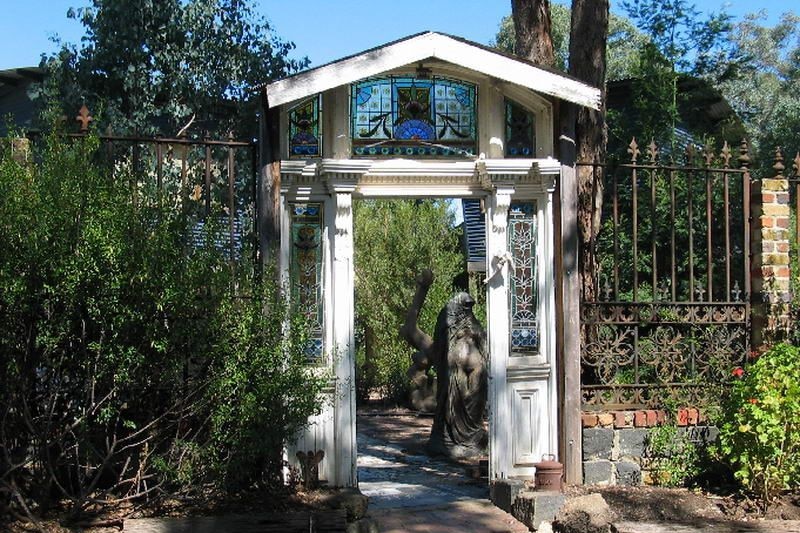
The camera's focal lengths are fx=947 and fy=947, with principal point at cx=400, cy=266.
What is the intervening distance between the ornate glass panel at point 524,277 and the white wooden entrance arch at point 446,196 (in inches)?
0.5

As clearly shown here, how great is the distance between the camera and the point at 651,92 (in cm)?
1550

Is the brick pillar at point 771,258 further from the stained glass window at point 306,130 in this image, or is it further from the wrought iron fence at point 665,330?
the stained glass window at point 306,130

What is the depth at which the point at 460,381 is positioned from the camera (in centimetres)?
1131

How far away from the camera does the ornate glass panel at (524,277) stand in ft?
27.0

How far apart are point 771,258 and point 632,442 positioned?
221 centimetres

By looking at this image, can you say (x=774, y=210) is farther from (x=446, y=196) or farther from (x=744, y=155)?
(x=446, y=196)

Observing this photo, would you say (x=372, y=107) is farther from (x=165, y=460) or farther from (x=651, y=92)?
(x=651, y=92)

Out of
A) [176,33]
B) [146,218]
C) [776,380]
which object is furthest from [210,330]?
[176,33]

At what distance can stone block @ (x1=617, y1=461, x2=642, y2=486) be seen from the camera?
325 inches

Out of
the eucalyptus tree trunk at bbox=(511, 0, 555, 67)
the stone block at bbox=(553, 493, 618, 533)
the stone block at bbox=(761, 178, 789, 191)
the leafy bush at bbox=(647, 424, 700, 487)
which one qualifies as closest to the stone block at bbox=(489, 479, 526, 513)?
the stone block at bbox=(553, 493, 618, 533)

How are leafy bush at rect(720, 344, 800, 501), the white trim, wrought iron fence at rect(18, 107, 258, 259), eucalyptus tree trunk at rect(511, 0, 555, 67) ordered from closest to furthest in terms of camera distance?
wrought iron fence at rect(18, 107, 258, 259)
leafy bush at rect(720, 344, 800, 501)
the white trim
eucalyptus tree trunk at rect(511, 0, 555, 67)

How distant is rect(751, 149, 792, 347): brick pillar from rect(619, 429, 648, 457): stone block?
4.79 ft

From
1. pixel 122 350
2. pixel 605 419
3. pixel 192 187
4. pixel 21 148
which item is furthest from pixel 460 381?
pixel 21 148

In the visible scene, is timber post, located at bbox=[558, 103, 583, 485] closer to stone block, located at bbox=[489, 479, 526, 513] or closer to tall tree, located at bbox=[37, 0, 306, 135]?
stone block, located at bbox=[489, 479, 526, 513]
